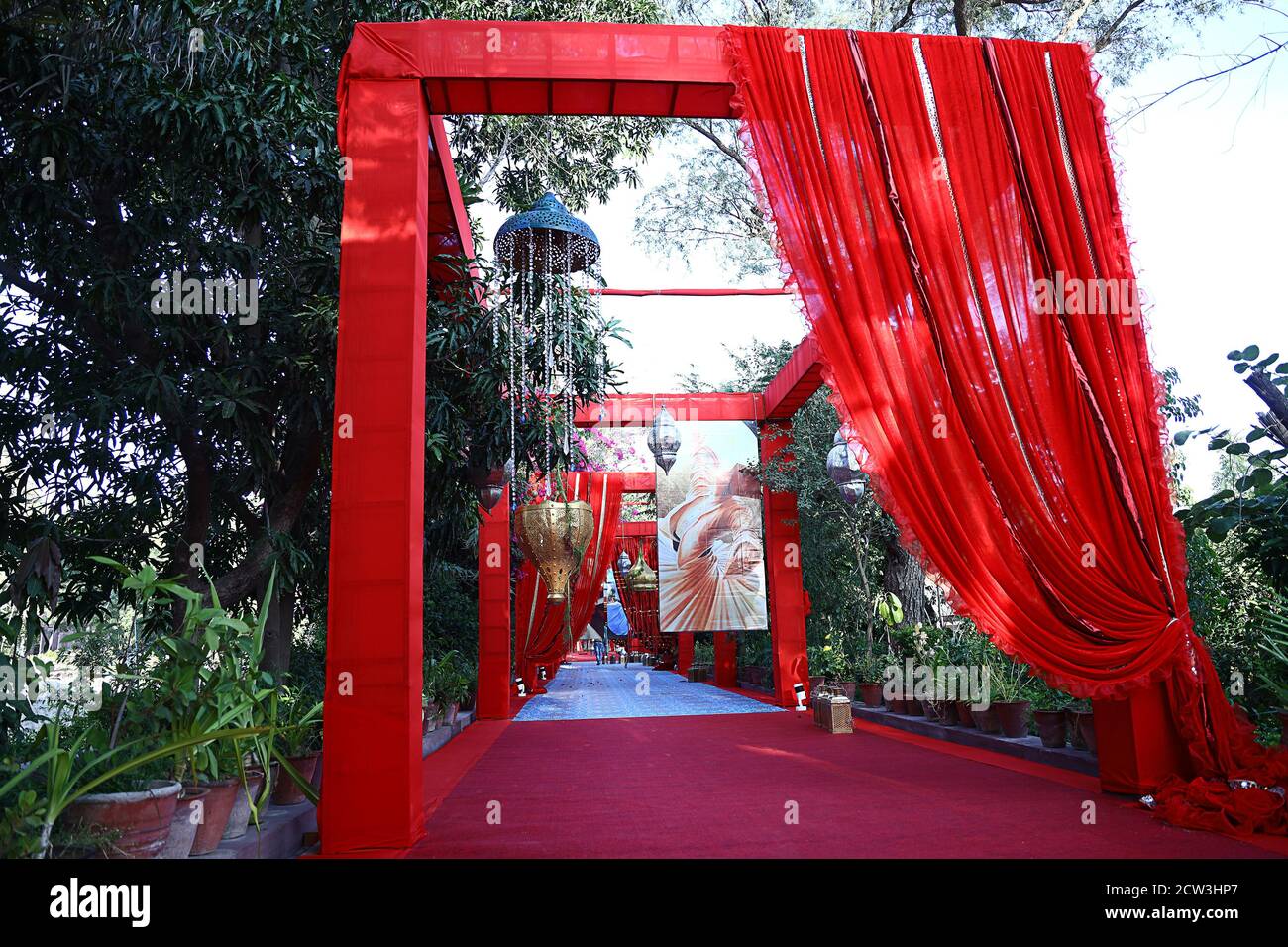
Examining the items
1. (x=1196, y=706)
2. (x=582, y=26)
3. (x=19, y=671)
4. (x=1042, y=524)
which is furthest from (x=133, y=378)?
(x=1196, y=706)

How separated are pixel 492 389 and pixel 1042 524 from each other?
11.1 ft

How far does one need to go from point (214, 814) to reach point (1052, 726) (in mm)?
4050

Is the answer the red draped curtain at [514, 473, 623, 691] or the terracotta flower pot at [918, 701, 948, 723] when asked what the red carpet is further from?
A: the red draped curtain at [514, 473, 623, 691]

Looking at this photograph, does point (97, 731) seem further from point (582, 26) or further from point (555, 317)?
point (555, 317)

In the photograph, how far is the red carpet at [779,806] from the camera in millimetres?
2809

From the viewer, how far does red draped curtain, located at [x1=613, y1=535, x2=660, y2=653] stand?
51.3ft

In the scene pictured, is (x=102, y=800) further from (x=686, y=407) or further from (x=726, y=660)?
(x=726, y=660)

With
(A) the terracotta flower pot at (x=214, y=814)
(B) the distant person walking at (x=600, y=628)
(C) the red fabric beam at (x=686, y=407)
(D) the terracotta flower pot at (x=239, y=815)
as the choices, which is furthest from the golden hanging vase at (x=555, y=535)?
(B) the distant person walking at (x=600, y=628)

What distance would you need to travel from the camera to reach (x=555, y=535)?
4.30m

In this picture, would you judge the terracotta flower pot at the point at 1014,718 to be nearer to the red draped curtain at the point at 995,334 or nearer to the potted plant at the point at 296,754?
the red draped curtain at the point at 995,334

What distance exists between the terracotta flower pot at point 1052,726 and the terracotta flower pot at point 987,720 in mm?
567

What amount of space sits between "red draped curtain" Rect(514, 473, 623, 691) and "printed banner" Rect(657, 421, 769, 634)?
1389 millimetres

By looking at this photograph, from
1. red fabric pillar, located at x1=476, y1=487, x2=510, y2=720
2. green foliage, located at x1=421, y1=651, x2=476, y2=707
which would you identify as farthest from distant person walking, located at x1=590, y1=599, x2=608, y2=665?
green foliage, located at x1=421, y1=651, x2=476, y2=707

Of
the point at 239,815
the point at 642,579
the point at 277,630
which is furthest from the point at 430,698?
the point at 642,579
